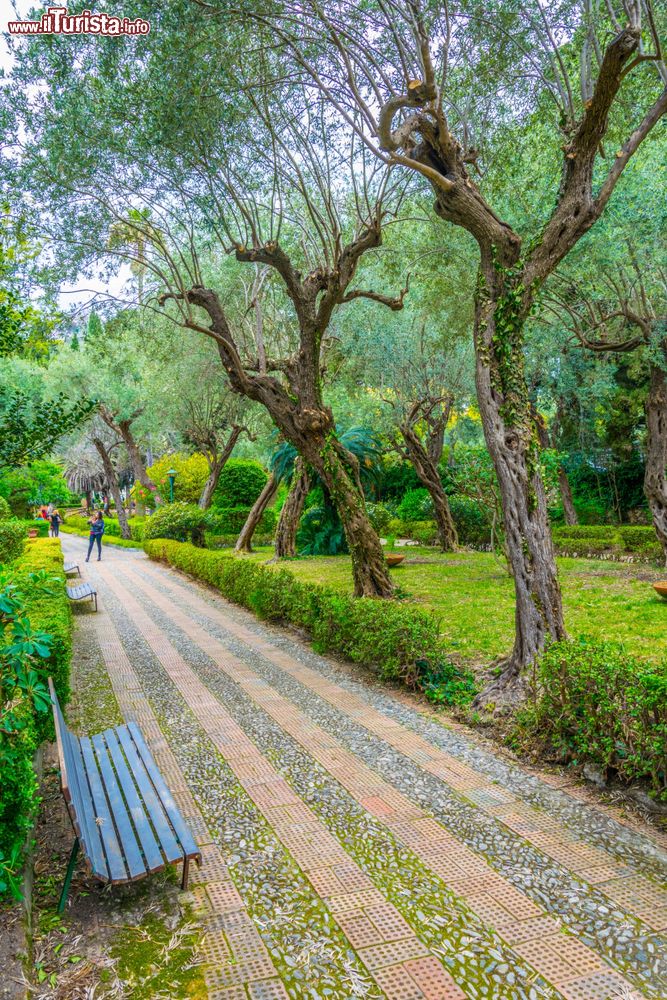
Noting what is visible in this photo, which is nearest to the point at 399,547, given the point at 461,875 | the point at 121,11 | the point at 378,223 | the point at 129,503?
the point at 378,223

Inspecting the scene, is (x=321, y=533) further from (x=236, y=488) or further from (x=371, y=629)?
(x=371, y=629)

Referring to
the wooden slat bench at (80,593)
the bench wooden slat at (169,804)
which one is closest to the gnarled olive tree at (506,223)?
the bench wooden slat at (169,804)

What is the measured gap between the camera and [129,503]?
41.5 metres

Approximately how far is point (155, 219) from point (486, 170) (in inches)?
214

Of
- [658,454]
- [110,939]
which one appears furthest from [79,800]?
[658,454]

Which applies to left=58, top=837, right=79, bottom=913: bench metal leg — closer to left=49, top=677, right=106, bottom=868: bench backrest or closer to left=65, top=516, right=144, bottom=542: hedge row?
left=49, top=677, right=106, bottom=868: bench backrest

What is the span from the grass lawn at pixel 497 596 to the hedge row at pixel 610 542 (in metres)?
0.85

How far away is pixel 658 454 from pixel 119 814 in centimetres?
1240

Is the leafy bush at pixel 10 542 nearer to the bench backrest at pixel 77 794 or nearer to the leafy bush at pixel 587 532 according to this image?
the bench backrest at pixel 77 794

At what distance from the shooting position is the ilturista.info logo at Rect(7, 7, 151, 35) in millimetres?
6930

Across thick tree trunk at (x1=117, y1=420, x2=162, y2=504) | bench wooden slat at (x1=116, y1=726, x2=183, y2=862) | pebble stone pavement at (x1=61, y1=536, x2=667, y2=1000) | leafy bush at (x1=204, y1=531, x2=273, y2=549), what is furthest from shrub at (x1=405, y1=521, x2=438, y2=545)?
bench wooden slat at (x1=116, y1=726, x2=183, y2=862)

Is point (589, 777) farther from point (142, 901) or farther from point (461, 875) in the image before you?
point (142, 901)

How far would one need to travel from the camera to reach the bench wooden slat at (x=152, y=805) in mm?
3078

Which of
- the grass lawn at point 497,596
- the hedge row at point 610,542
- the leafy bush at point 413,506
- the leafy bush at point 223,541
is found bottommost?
the grass lawn at point 497,596
